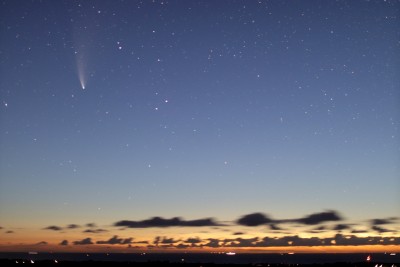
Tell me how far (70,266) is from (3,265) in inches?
441

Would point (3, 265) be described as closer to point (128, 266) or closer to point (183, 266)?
point (128, 266)

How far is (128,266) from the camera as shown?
283ft

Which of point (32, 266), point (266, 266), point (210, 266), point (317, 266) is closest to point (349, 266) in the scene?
point (317, 266)

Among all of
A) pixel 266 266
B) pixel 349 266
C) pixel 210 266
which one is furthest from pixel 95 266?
pixel 349 266

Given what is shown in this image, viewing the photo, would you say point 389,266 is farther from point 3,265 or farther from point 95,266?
point 3,265

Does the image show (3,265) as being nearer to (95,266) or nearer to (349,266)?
(95,266)

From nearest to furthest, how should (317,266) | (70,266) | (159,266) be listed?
(70,266)
(159,266)
(317,266)

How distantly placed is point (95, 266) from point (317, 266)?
41059 millimetres

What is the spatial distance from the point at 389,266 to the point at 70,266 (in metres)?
57.6

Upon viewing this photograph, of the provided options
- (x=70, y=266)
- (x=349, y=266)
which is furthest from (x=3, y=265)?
(x=349, y=266)

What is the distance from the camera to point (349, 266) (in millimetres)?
91188

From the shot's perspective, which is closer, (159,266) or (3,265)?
(3,265)

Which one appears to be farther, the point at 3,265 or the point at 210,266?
the point at 210,266

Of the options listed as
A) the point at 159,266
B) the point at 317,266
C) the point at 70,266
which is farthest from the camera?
the point at 317,266
